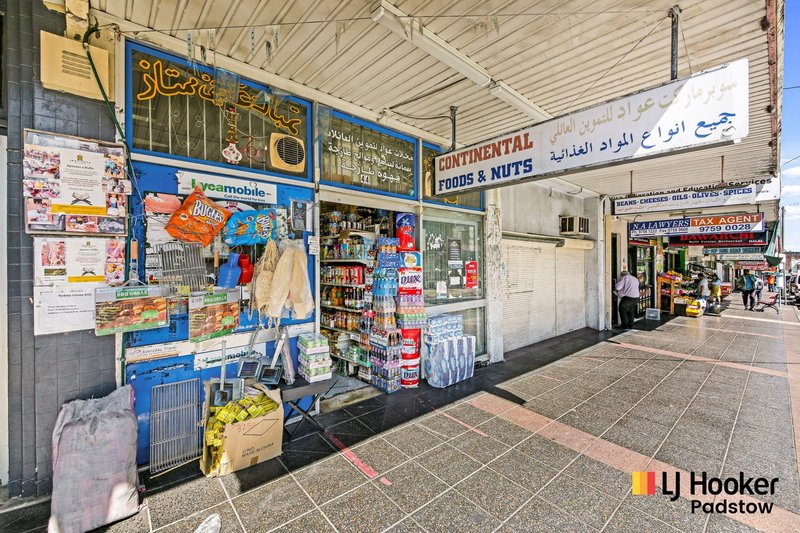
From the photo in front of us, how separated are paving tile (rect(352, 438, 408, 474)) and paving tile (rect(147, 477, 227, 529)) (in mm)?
1146

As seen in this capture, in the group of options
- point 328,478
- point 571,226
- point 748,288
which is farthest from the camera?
point 748,288

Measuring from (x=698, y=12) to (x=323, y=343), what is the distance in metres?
4.48

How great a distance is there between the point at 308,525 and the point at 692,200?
8153 mm

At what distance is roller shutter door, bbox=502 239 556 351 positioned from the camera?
694cm

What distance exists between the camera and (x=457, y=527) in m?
2.29

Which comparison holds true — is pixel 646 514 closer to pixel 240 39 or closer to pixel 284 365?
pixel 284 365

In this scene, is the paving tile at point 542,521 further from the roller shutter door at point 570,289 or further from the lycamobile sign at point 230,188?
the roller shutter door at point 570,289

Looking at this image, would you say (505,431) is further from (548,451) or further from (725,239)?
(725,239)

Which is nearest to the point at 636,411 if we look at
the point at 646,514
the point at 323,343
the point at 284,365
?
the point at 646,514

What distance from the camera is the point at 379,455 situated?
3.13 meters

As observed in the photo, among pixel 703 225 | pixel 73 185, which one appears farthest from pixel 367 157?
pixel 703 225

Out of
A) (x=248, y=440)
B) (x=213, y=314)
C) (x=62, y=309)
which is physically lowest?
(x=248, y=440)

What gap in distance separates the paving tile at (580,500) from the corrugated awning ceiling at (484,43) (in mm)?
3832

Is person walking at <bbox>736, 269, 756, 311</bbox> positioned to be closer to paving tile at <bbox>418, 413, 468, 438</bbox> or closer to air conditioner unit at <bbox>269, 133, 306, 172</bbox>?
paving tile at <bbox>418, 413, 468, 438</bbox>
